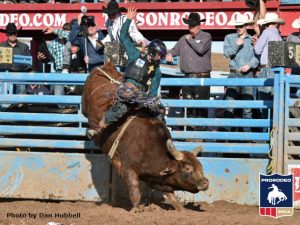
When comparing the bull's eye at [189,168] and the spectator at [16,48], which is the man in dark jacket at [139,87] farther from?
the spectator at [16,48]

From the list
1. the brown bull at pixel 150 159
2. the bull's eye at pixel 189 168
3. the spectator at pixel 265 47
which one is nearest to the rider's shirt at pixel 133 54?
the brown bull at pixel 150 159

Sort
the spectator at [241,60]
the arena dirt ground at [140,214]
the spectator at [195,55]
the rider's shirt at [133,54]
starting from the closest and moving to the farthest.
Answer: the arena dirt ground at [140,214] < the rider's shirt at [133,54] < the spectator at [241,60] < the spectator at [195,55]

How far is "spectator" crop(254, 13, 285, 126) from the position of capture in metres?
9.89

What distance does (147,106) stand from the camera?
344 inches

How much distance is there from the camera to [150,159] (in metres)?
8.47

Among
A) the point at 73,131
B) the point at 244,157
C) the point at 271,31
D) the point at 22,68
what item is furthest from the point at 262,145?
A: the point at 22,68

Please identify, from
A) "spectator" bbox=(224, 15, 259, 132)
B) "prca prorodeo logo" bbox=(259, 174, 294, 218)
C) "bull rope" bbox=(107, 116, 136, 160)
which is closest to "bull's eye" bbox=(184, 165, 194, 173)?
"prca prorodeo logo" bbox=(259, 174, 294, 218)

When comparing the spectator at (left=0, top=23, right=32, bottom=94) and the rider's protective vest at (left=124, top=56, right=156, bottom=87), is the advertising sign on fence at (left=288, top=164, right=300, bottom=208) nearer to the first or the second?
the rider's protective vest at (left=124, top=56, right=156, bottom=87)

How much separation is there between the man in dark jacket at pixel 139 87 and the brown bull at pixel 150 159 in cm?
18

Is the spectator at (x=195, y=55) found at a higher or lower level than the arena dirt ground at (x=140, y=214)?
higher

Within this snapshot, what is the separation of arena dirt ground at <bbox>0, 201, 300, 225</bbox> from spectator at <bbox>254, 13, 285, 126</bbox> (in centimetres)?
160

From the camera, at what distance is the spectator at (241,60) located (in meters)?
10.2
